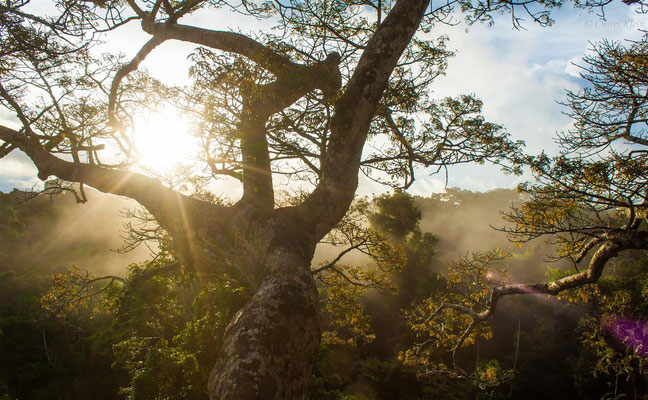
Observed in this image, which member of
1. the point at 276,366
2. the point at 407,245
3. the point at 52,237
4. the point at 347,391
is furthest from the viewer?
the point at 52,237

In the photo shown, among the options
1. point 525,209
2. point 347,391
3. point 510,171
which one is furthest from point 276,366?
point 347,391

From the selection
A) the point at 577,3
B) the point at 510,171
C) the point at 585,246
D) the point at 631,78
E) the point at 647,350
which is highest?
the point at 577,3

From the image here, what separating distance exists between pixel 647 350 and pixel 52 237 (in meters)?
44.3

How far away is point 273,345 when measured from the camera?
2.01 metres

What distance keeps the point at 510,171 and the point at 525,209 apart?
1042 mm

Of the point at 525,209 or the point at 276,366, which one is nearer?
the point at 276,366

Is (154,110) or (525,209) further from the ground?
(154,110)

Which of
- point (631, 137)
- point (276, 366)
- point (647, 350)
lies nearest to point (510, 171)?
point (631, 137)

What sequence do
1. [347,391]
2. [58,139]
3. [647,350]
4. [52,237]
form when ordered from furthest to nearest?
[52,237]
[347,391]
[647,350]
[58,139]

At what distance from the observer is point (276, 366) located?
Answer: 1.93 meters

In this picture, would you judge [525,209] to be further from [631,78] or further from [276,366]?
[276,366]

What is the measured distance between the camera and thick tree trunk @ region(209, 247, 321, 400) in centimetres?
181

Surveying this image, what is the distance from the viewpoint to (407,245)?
912 inches

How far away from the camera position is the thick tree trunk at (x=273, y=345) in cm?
181
